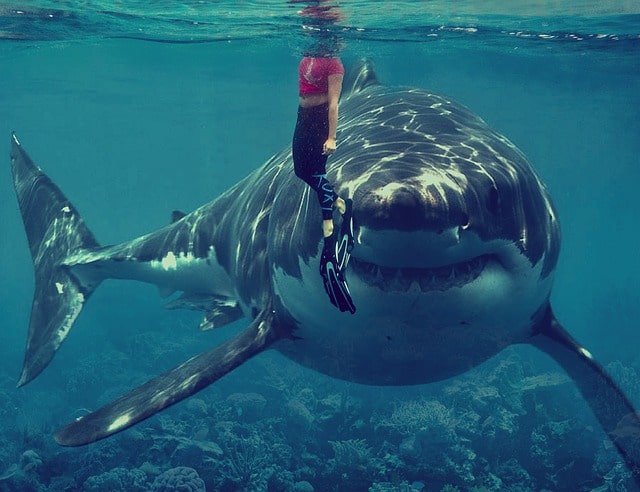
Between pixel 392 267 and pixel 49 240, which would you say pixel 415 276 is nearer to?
pixel 392 267

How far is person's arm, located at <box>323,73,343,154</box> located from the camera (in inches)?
145

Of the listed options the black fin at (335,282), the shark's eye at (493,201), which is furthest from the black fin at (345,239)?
the shark's eye at (493,201)

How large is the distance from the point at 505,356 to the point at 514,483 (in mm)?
7756

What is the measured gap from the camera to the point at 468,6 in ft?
41.9

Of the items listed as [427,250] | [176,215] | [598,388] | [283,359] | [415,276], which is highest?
[427,250]

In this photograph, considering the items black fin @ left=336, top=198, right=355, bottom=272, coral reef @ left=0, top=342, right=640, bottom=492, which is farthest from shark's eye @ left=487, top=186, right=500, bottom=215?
coral reef @ left=0, top=342, right=640, bottom=492

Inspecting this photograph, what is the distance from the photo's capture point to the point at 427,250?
2893 mm

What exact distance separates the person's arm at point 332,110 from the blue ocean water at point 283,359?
18.2 feet

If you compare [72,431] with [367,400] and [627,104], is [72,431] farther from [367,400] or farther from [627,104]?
[627,104]

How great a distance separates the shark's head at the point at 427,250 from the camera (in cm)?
288

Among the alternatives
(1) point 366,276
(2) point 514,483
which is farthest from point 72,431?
(2) point 514,483

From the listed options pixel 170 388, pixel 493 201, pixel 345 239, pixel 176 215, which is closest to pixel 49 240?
pixel 176 215

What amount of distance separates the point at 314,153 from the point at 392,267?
859 millimetres

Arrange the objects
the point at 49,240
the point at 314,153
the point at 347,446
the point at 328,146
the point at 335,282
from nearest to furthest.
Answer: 1. the point at 335,282
2. the point at 314,153
3. the point at 328,146
4. the point at 49,240
5. the point at 347,446
